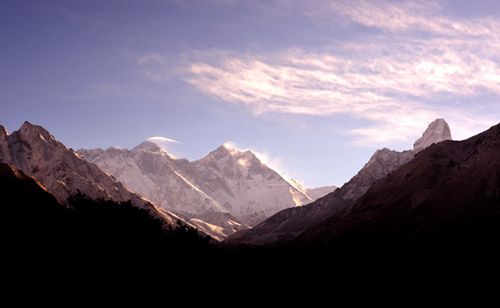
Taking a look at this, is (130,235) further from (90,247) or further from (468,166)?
(468,166)

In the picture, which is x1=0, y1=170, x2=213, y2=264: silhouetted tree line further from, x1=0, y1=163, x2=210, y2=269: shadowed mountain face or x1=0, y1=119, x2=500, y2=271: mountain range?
x1=0, y1=119, x2=500, y2=271: mountain range

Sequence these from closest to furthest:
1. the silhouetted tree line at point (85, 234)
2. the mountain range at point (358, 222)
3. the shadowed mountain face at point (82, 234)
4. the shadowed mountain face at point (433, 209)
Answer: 1. the shadowed mountain face at point (82, 234)
2. the silhouetted tree line at point (85, 234)
3. the mountain range at point (358, 222)
4. the shadowed mountain face at point (433, 209)

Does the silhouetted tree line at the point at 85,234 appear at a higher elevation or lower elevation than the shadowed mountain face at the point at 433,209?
lower

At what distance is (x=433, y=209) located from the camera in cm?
11938

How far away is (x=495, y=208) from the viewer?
342 feet

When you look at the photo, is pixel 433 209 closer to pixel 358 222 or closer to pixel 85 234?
pixel 358 222

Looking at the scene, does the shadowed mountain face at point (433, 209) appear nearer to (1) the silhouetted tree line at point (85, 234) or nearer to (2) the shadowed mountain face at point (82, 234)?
(1) the silhouetted tree line at point (85, 234)

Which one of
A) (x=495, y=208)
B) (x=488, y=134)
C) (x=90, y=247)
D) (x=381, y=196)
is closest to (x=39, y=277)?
(x=90, y=247)

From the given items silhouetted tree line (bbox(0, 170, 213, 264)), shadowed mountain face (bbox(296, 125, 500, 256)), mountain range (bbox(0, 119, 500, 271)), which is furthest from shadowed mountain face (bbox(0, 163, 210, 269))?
shadowed mountain face (bbox(296, 125, 500, 256))

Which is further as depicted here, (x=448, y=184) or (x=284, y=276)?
(x=448, y=184)

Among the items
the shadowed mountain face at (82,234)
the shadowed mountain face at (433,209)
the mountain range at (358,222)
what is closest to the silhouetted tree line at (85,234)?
the shadowed mountain face at (82,234)

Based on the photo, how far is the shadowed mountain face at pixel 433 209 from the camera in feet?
325

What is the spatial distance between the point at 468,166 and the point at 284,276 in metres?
65.0

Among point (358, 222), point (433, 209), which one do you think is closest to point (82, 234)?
point (433, 209)
